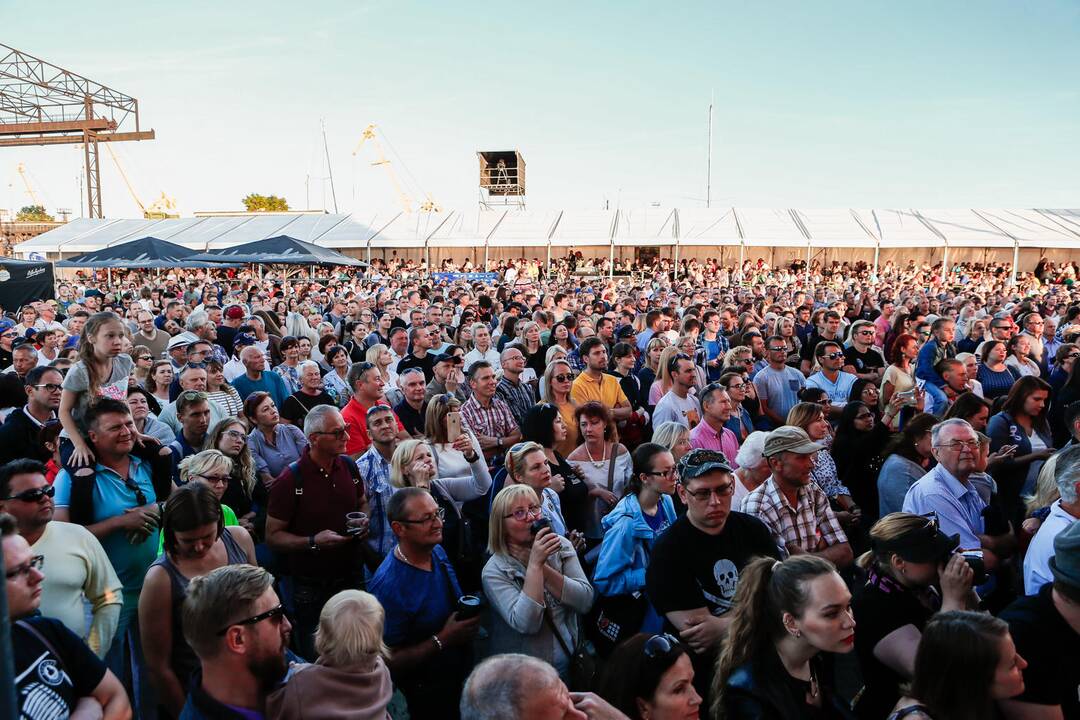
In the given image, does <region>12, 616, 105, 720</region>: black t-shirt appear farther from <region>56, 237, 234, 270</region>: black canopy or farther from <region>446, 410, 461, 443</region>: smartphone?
<region>56, 237, 234, 270</region>: black canopy

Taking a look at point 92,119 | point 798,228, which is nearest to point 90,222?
point 92,119

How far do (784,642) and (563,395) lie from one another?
356 centimetres

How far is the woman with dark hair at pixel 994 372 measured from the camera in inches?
279

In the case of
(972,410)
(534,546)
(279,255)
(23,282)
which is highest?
(279,255)

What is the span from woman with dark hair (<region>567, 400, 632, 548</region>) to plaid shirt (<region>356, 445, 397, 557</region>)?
1214mm

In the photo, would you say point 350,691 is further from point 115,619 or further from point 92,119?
point 92,119

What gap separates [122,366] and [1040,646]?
5.44 m

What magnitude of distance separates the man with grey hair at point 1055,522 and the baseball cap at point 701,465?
1353 mm

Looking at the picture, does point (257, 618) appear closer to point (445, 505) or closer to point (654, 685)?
point (654, 685)

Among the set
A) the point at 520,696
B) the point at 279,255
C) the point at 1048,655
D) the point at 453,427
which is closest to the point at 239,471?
the point at 453,427

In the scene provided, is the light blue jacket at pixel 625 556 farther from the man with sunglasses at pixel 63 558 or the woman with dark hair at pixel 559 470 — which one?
the man with sunglasses at pixel 63 558

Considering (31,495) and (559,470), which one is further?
(559,470)

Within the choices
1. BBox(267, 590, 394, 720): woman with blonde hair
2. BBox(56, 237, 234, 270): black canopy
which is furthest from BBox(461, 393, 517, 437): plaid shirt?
BBox(56, 237, 234, 270): black canopy

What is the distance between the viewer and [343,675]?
7.71 feet
